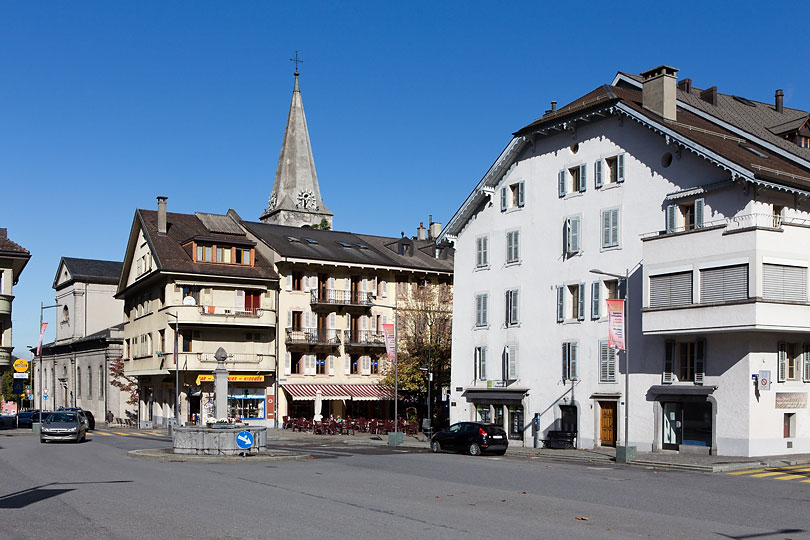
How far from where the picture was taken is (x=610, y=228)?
4350 cm

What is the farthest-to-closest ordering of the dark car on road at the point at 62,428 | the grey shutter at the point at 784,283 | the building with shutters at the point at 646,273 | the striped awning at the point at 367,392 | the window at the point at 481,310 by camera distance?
the striped awning at the point at 367,392
the window at the point at 481,310
the dark car on road at the point at 62,428
the building with shutters at the point at 646,273
the grey shutter at the point at 784,283

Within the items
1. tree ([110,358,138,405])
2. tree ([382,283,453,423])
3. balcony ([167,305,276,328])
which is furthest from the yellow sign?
tree ([110,358,138,405])

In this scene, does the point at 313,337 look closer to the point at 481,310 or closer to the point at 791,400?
the point at 481,310

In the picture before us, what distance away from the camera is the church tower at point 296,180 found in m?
133

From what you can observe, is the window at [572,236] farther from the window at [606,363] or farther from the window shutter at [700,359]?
the window shutter at [700,359]

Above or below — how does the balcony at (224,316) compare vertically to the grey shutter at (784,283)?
below

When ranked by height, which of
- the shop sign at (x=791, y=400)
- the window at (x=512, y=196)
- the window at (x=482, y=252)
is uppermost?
the window at (x=512, y=196)

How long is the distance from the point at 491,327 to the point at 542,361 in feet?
14.5

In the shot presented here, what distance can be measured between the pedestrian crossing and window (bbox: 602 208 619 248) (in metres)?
13.3

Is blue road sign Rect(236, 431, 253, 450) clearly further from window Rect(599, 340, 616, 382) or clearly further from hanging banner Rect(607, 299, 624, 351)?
window Rect(599, 340, 616, 382)

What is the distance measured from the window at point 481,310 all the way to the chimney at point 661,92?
1374 cm

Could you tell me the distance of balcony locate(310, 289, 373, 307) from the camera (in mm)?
68812

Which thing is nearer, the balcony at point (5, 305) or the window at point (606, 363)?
the window at point (606, 363)

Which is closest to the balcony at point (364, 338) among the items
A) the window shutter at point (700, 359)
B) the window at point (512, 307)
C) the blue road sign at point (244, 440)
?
the window at point (512, 307)
